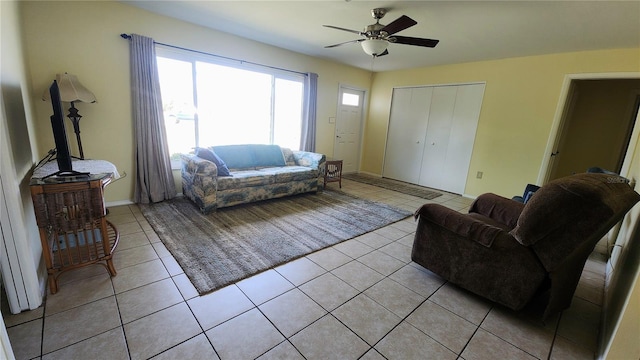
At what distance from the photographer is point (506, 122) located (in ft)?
13.9

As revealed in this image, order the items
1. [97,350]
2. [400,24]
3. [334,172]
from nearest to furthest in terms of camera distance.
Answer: [97,350], [400,24], [334,172]

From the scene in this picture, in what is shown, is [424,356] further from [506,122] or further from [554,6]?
[506,122]

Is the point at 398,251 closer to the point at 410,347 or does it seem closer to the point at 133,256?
the point at 410,347

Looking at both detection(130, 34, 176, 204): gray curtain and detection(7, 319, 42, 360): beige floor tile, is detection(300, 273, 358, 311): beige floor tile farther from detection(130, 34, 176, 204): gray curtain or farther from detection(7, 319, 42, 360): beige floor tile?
detection(130, 34, 176, 204): gray curtain

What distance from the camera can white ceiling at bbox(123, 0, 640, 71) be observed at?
8.01 feet

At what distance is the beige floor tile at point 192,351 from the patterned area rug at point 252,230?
1.45 feet

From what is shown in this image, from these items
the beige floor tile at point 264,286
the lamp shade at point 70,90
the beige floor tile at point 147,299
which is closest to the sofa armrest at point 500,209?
the beige floor tile at point 264,286

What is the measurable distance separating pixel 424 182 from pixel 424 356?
4390 millimetres

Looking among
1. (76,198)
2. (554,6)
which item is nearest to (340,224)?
(76,198)

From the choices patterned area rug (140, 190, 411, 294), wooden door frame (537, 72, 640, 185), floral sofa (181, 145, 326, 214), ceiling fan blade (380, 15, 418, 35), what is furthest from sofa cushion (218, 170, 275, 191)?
wooden door frame (537, 72, 640, 185)

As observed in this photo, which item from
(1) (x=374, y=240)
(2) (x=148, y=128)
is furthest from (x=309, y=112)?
(1) (x=374, y=240)

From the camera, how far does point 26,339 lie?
135 cm

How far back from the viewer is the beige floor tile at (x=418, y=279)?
1979mm

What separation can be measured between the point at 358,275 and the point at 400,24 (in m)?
2.22
